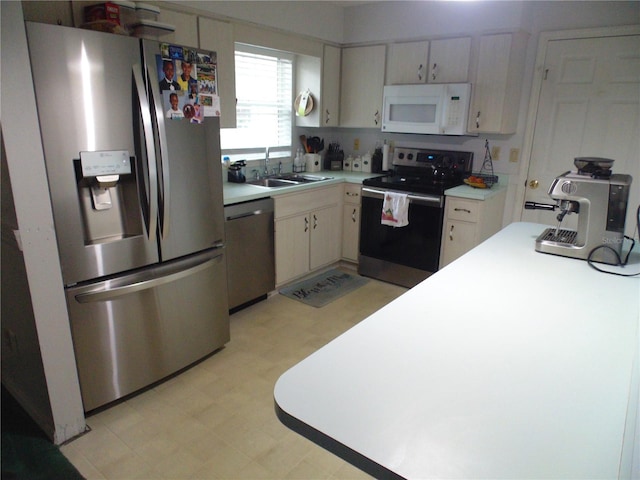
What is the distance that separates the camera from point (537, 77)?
3406mm

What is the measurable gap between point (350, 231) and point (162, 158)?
2.29 m

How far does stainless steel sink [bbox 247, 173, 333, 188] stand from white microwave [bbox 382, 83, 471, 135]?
811 millimetres

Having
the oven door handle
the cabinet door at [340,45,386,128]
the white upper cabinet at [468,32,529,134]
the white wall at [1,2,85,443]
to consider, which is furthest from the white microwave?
the white wall at [1,2,85,443]

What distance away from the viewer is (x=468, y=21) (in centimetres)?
345

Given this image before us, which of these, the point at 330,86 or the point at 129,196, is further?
the point at 330,86

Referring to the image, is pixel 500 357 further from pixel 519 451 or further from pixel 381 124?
pixel 381 124

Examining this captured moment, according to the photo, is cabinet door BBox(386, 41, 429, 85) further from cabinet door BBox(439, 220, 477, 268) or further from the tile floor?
the tile floor

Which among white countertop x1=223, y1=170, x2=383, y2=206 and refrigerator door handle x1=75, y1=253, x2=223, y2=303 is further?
white countertop x1=223, y1=170, x2=383, y2=206

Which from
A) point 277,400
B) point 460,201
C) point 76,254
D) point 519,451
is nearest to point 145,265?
point 76,254

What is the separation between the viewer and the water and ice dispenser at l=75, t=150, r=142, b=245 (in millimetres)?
1907

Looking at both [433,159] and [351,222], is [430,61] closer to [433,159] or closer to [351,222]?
[433,159]

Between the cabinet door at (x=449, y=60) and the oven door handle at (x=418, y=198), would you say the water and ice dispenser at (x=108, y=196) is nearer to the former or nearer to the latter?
the oven door handle at (x=418, y=198)

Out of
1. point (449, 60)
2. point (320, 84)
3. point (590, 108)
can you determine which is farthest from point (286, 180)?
point (590, 108)

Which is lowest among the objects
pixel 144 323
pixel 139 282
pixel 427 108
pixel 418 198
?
pixel 144 323
